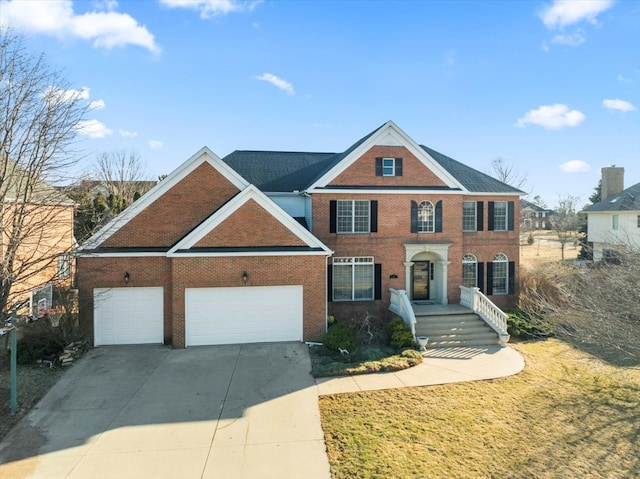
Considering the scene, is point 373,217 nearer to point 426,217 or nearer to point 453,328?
point 426,217

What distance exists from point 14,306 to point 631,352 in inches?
600

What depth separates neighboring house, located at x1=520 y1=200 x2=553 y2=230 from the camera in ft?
166

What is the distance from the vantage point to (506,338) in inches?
591

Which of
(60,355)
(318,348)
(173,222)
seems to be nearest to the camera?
(60,355)

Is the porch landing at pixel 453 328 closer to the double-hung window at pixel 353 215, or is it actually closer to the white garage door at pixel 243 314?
the double-hung window at pixel 353 215

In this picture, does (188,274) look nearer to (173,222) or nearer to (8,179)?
(173,222)

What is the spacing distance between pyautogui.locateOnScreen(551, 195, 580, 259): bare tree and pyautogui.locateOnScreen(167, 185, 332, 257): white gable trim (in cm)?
3607

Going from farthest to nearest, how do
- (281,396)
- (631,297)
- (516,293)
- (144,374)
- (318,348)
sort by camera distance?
(516,293), (318,348), (144,374), (281,396), (631,297)

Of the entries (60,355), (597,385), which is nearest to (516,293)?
(597,385)

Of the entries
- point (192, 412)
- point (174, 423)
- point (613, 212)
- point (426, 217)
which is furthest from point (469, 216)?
point (613, 212)

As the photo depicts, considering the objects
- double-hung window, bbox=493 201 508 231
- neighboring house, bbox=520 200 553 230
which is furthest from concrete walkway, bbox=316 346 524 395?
neighboring house, bbox=520 200 553 230

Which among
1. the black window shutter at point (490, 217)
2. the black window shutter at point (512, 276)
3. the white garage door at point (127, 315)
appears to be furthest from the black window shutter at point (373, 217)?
the white garage door at point (127, 315)

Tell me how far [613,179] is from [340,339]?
37243mm

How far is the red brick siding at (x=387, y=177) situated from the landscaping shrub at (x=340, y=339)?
674cm
